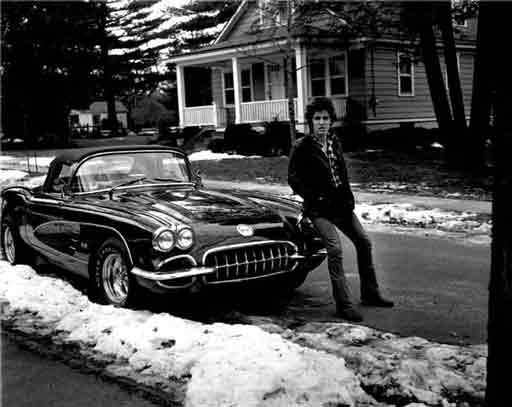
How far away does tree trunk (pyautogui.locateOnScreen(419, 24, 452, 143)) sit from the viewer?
1827 cm

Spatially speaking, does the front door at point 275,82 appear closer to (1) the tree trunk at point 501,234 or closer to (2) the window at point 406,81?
(2) the window at point 406,81

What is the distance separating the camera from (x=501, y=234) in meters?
3.14

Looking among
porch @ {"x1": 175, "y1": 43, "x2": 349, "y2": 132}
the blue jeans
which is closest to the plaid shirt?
the blue jeans

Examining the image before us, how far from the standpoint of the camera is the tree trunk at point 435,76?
1827 cm

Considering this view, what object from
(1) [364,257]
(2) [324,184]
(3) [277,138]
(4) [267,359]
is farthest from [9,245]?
(3) [277,138]

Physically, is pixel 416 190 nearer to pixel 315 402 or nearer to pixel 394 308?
pixel 394 308

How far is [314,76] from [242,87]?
4592 millimetres

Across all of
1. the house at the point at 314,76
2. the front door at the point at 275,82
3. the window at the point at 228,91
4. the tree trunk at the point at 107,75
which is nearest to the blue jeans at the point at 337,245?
the house at the point at 314,76

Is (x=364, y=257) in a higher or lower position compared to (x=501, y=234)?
lower

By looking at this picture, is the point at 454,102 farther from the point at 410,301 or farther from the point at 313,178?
the point at 313,178

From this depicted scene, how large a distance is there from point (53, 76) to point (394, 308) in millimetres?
37996

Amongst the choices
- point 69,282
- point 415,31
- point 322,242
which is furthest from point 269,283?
point 415,31

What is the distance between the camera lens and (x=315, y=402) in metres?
3.73

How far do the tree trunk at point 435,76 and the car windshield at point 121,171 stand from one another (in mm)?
12883
